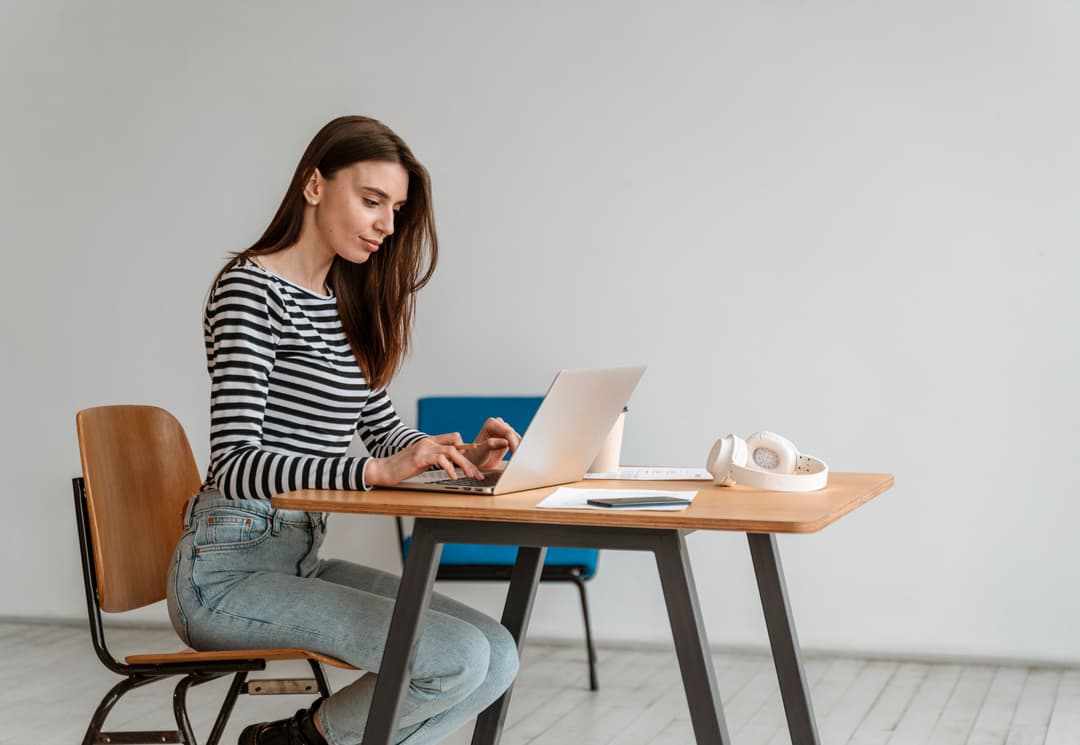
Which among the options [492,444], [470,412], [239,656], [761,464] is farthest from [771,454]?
[470,412]

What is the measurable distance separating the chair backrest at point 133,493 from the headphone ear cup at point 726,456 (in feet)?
3.16

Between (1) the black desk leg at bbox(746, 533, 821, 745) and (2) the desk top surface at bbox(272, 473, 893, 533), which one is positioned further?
(1) the black desk leg at bbox(746, 533, 821, 745)

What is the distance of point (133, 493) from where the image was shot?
2041 mm

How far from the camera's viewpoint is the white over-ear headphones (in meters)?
1.78

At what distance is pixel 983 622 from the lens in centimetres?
331

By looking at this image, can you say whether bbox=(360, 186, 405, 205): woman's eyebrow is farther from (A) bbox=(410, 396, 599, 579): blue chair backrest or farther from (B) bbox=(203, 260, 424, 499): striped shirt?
(A) bbox=(410, 396, 599, 579): blue chair backrest

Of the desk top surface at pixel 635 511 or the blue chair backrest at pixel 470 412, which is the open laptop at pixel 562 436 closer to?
the desk top surface at pixel 635 511

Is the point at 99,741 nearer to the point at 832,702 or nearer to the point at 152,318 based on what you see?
the point at 832,702

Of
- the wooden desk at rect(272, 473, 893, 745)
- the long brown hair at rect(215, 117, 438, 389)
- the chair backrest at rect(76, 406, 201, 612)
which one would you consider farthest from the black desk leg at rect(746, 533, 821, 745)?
the chair backrest at rect(76, 406, 201, 612)

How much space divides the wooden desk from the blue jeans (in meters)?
0.07

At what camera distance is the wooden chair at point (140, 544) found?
184cm

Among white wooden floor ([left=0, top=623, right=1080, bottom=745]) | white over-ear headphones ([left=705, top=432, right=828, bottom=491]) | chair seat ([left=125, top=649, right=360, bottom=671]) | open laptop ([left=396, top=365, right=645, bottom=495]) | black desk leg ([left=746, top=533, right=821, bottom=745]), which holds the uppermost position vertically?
open laptop ([left=396, top=365, right=645, bottom=495])

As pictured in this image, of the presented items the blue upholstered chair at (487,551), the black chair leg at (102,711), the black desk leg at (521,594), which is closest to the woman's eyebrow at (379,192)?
the black desk leg at (521,594)

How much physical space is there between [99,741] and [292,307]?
0.74 m
